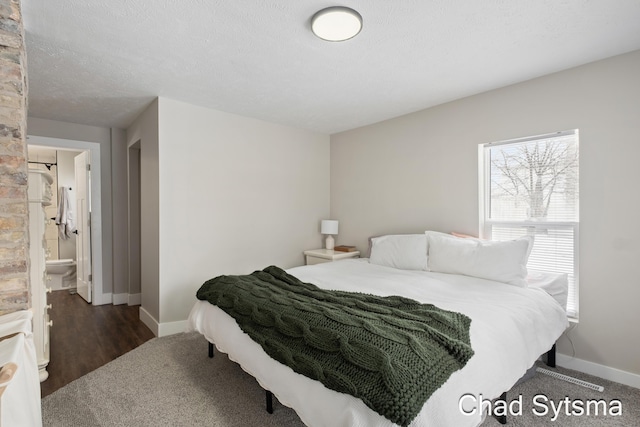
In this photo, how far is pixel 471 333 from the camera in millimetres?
1665

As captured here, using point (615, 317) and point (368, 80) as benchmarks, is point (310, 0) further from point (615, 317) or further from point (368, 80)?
point (615, 317)

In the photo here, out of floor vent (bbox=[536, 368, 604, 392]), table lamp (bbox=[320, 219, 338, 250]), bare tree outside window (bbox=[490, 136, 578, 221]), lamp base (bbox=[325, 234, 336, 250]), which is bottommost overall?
floor vent (bbox=[536, 368, 604, 392])

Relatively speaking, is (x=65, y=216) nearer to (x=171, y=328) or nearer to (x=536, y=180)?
(x=171, y=328)

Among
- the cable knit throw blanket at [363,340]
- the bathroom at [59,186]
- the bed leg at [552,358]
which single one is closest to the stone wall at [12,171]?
the cable knit throw blanket at [363,340]

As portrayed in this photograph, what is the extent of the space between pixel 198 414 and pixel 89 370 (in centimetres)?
124

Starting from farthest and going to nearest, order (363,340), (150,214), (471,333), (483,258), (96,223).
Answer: (96,223) → (150,214) → (483,258) → (471,333) → (363,340)

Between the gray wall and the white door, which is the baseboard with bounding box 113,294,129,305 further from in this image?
the gray wall

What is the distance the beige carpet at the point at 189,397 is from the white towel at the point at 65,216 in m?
4.50

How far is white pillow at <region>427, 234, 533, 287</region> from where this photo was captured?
254cm

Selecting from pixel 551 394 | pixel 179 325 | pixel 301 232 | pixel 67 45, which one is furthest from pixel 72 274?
pixel 551 394

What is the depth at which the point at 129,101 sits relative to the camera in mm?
3346

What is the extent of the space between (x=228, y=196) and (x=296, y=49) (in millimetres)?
1973

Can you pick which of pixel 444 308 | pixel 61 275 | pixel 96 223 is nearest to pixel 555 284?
pixel 444 308

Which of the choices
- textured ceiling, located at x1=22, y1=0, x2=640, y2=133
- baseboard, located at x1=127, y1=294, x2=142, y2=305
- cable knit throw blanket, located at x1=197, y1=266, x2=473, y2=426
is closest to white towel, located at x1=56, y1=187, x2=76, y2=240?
baseboard, located at x1=127, y1=294, x2=142, y2=305
